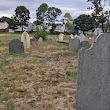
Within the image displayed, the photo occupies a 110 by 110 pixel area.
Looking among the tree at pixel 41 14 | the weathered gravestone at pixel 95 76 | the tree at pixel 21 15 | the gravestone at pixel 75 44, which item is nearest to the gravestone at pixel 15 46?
the gravestone at pixel 75 44

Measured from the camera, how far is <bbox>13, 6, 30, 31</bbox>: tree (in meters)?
112

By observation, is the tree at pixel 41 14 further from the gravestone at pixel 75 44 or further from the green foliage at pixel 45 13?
the gravestone at pixel 75 44

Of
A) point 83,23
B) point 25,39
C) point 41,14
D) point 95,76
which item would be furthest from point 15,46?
point 41,14

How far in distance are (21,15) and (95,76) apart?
355ft

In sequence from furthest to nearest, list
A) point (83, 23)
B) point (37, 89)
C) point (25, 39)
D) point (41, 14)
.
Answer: point (41, 14), point (83, 23), point (25, 39), point (37, 89)

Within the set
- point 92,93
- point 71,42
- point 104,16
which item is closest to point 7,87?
point 92,93

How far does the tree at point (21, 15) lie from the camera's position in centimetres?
11250

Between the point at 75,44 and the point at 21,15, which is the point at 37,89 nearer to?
the point at 75,44

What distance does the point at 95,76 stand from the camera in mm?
6188

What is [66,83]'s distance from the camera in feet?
31.1

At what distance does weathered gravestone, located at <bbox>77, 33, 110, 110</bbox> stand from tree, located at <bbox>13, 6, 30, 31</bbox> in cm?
10704

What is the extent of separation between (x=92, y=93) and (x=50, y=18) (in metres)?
117

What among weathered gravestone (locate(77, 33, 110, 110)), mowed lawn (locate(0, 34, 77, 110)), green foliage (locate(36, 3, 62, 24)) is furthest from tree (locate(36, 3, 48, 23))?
weathered gravestone (locate(77, 33, 110, 110))

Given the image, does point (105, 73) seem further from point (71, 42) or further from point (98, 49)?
point (71, 42)
